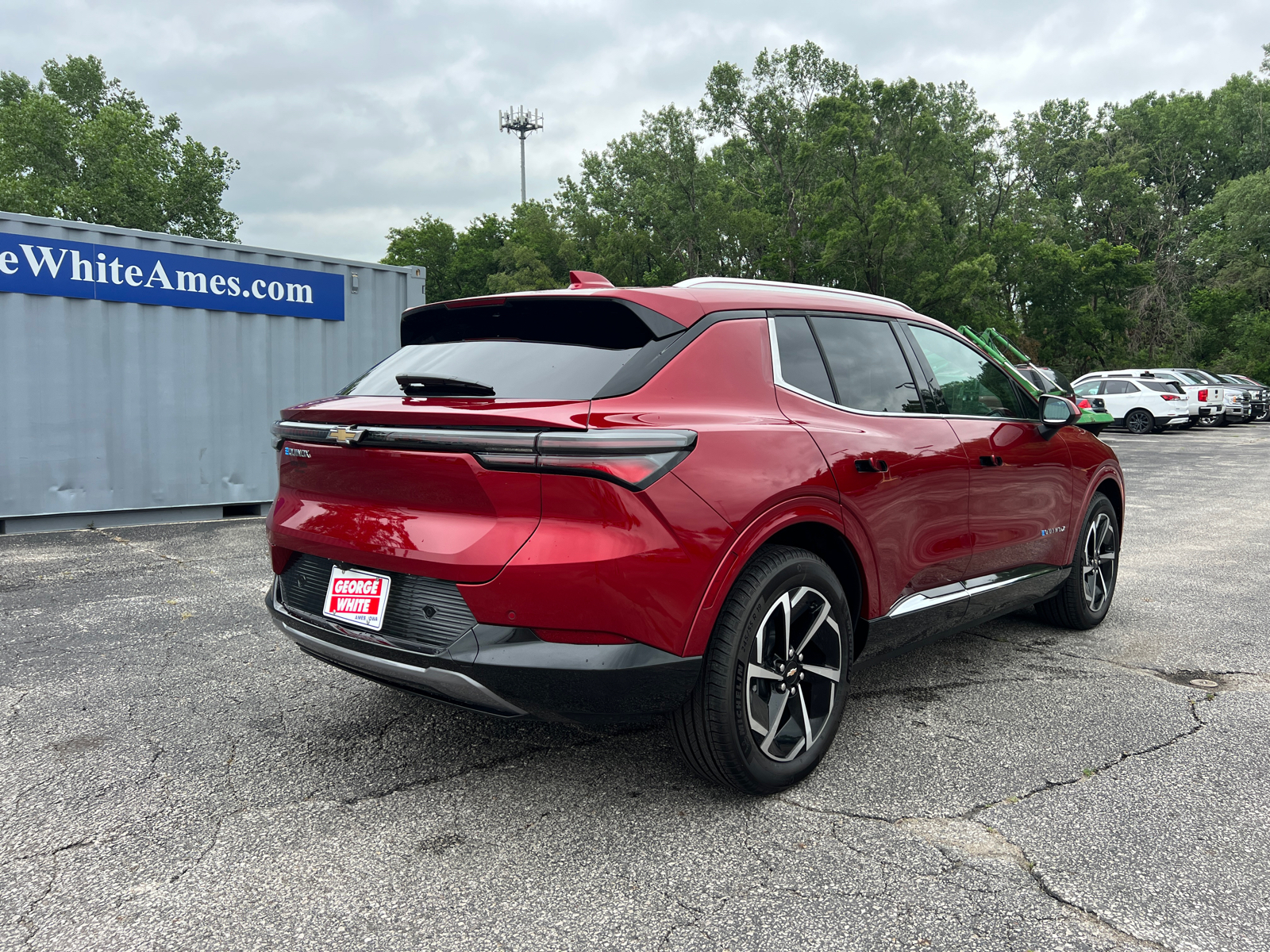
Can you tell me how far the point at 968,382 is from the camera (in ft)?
13.5

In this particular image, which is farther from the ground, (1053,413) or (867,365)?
(867,365)

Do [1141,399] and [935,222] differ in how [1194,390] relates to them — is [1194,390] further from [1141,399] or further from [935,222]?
[935,222]

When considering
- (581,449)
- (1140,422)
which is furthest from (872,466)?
(1140,422)

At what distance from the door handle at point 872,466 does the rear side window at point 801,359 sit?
253 millimetres

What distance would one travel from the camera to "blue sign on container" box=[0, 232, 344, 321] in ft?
27.6

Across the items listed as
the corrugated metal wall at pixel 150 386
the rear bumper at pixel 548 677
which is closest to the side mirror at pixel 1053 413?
the rear bumper at pixel 548 677

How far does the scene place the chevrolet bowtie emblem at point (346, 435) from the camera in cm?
282

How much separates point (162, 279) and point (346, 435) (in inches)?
303

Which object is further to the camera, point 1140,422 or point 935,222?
point 935,222

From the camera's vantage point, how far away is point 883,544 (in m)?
3.30

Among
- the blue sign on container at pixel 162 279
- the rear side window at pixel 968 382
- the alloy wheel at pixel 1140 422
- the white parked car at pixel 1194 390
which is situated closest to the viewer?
the rear side window at pixel 968 382

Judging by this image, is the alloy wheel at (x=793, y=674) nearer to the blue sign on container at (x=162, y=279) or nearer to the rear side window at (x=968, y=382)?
the rear side window at (x=968, y=382)

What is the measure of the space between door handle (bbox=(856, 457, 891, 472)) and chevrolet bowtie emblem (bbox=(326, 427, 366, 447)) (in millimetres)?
1707

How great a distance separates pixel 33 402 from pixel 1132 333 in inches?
1798
